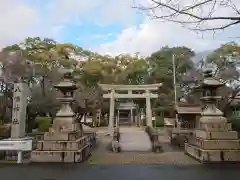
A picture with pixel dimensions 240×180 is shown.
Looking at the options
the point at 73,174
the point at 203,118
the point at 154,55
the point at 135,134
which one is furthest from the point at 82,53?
the point at 73,174

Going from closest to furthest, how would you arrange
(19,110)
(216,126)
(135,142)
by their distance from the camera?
(216,126) → (19,110) → (135,142)

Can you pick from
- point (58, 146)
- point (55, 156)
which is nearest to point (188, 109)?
point (58, 146)

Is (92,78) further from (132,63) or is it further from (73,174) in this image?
(73,174)

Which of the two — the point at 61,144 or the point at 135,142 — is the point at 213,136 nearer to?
the point at 61,144

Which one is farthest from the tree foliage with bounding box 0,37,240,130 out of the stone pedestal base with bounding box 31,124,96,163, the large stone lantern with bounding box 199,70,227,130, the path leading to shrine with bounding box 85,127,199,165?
the large stone lantern with bounding box 199,70,227,130

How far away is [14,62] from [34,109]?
4687mm

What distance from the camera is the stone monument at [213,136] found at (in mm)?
10031

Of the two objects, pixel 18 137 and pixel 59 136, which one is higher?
pixel 59 136

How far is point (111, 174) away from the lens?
774 cm

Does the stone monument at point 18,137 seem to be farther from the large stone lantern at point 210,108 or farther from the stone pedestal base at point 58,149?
the large stone lantern at point 210,108

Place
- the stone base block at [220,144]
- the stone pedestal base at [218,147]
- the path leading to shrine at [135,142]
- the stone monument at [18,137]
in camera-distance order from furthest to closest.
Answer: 1. the path leading to shrine at [135,142]
2. the stone base block at [220,144]
3. the stone pedestal base at [218,147]
4. the stone monument at [18,137]

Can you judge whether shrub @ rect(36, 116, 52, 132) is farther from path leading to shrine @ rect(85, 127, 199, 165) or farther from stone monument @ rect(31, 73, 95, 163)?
stone monument @ rect(31, 73, 95, 163)

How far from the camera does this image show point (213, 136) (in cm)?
1043

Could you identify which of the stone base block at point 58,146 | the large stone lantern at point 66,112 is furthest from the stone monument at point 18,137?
the large stone lantern at point 66,112
